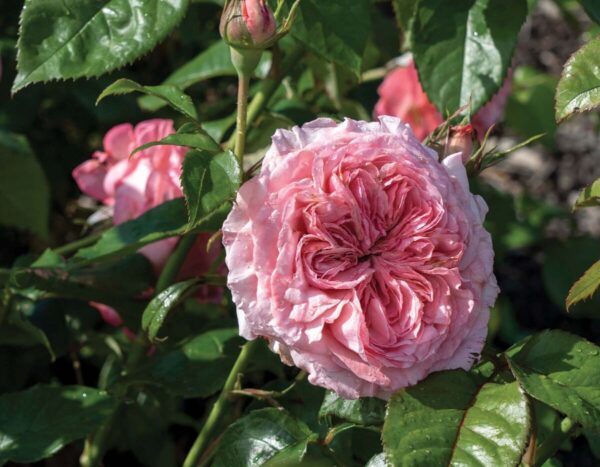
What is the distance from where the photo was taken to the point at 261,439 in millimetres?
965

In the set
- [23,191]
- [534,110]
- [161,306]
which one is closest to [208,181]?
[161,306]

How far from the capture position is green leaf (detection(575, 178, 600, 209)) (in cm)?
89

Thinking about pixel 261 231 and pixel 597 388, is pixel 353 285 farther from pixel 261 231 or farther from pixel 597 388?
pixel 597 388

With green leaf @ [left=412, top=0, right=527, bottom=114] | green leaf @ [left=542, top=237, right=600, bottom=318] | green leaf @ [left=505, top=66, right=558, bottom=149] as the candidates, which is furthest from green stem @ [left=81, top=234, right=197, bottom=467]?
green leaf @ [left=542, top=237, right=600, bottom=318]

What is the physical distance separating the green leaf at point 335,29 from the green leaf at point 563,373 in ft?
1.12

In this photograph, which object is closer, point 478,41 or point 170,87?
point 170,87

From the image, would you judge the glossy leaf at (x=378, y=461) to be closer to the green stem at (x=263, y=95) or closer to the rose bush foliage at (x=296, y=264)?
the rose bush foliage at (x=296, y=264)

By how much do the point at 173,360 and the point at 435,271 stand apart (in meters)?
0.39

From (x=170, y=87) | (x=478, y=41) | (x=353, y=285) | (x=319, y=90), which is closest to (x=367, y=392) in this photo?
(x=353, y=285)

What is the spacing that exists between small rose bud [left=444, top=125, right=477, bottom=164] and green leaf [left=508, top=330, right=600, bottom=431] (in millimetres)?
174

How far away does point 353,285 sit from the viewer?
2.77 feet

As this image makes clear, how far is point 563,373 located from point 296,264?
0.24 m

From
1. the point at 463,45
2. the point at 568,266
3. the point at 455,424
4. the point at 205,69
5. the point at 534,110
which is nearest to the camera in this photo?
the point at 455,424

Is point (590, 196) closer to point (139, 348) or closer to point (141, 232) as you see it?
point (141, 232)
